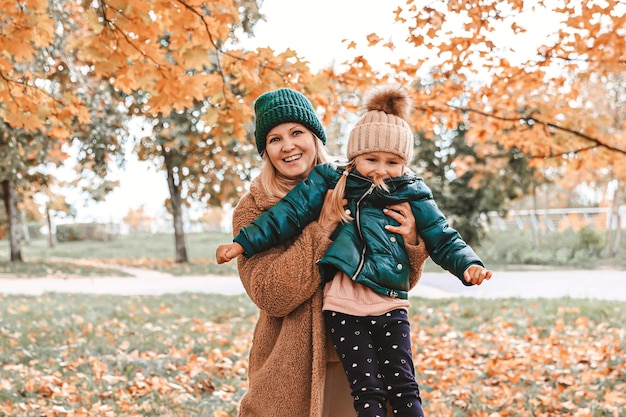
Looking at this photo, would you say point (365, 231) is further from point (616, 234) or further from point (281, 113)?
point (616, 234)

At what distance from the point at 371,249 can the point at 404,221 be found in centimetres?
17

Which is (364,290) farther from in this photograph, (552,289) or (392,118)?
(552,289)

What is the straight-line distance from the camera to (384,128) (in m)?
2.16

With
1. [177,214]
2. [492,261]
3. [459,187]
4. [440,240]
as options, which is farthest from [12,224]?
[440,240]

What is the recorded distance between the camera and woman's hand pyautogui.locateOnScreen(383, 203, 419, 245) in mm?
2146

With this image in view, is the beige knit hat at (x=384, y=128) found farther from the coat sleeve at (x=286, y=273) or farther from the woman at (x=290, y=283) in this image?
the coat sleeve at (x=286, y=273)

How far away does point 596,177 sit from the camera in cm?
1808

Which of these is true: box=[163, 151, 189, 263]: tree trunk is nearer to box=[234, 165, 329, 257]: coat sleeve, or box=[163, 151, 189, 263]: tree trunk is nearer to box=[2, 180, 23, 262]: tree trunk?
box=[2, 180, 23, 262]: tree trunk

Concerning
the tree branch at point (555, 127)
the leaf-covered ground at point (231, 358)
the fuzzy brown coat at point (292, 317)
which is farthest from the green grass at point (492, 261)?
the fuzzy brown coat at point (292, 317)

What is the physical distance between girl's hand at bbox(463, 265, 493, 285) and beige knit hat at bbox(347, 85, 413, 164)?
0.49 meters

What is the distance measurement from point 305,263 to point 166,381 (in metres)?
3.24

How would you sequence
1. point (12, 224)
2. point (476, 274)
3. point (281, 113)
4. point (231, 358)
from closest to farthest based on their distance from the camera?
point (476, 274) → point (281, 113) → point (231, 358) → point (12, 224)

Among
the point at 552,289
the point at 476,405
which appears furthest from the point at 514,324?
the point at 552,289

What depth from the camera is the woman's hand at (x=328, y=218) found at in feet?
7.20
